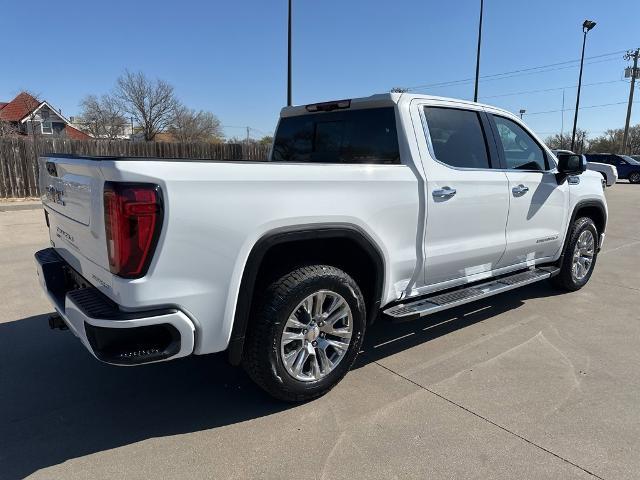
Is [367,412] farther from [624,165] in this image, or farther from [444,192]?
[624,165]

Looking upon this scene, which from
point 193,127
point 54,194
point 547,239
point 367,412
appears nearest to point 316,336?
point 367,412

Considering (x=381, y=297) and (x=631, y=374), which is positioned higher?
(x=381, y=297)

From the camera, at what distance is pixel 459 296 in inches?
152

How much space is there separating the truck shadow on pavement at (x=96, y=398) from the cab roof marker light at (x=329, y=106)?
78.8 inches

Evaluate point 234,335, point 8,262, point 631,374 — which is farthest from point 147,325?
point 8,262

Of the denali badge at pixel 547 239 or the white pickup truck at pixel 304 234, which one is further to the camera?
the denali badge at pixel 547 239

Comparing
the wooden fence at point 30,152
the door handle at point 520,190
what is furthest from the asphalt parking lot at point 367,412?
the wooden fence at point 30,152

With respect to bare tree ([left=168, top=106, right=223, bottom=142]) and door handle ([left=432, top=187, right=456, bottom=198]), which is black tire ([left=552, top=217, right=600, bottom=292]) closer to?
door handle ([left=432, top=187, right=456, bottom=198])

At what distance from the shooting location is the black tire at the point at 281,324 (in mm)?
2816

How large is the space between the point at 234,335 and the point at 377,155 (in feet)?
5.98

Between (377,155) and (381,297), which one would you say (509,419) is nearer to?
(381,297)

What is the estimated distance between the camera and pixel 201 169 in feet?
7.92

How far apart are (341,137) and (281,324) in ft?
6.16

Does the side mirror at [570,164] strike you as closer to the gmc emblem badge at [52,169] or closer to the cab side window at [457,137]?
the cab side window at [457,137]
